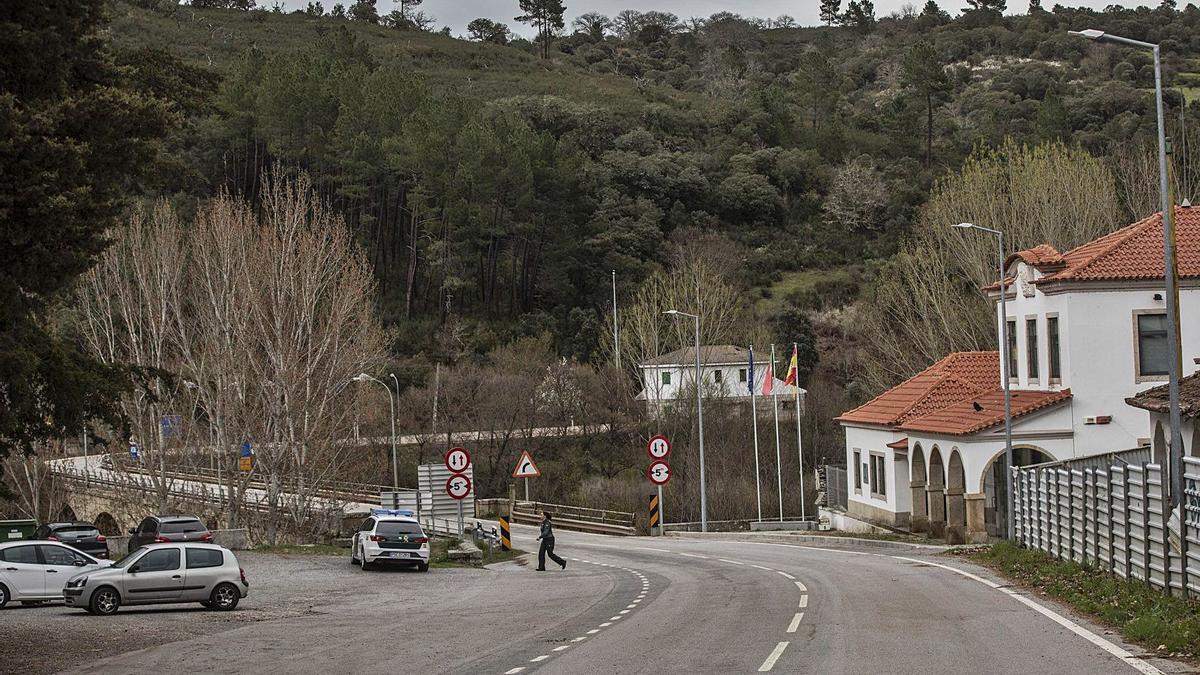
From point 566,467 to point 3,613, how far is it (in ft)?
160

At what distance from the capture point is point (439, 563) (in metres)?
38.8

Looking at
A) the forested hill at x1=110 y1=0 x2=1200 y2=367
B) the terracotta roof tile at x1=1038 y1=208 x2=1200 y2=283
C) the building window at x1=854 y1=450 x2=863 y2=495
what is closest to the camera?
the terracotta roof tile at x1=1038 y1=208 x2=1200 y2=283

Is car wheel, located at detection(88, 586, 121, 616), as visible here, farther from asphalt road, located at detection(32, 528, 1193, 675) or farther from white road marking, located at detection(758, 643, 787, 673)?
white road marking, located at detection(758, 643, 787, 673)

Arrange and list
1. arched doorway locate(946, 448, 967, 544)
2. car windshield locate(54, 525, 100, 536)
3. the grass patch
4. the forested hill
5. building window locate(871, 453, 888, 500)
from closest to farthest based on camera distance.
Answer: the grass patch < car windshield locate(54, 525, 100, 536) < arched doorway locate(946, 448, 967, 544) < building window locate(871, 453, 888, 500) < the forested hill

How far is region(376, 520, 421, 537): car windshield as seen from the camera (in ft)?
116

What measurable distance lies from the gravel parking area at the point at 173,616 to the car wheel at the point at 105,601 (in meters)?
0.18

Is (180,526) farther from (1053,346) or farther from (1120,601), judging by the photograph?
(1053,346)

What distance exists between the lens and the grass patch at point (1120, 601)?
14.7 metres

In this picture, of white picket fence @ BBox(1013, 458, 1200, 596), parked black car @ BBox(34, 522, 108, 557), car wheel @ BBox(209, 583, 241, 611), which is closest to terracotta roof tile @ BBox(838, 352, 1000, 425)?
white picket fence @ BBox(1013, 458, 1200, 596)

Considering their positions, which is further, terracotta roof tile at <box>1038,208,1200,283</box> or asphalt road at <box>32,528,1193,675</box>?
terracotta roof tile at <box>1038,208,1200,283</box>

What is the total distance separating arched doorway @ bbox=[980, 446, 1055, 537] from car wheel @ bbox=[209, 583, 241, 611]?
24.1m

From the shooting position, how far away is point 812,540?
1741 inches

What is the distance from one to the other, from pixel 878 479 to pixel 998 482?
744 cm

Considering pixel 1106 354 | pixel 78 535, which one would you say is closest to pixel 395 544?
pixel 78 535
